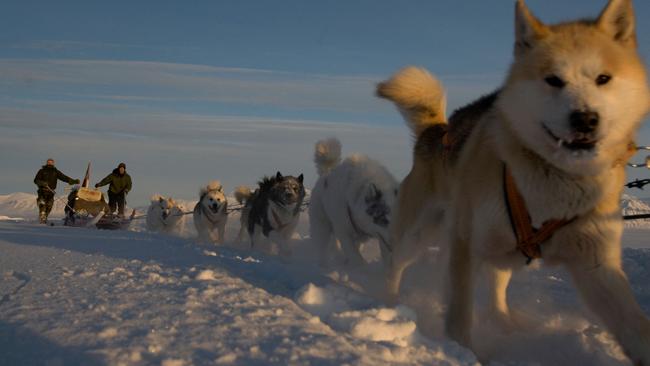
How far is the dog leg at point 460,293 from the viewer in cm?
277

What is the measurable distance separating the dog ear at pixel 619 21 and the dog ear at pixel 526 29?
220 mm

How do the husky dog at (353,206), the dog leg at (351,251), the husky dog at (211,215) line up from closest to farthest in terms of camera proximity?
the husky dog at (353,206), the dog leg at (351,251), the husky dog at (211,215)

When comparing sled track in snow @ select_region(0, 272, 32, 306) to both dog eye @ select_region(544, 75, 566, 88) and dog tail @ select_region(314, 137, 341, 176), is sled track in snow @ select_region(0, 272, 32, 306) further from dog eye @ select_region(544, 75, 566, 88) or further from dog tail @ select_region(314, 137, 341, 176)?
dog tail @ select_region(314, 137, 341, 176)

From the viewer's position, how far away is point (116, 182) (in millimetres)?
13625

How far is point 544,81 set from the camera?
231cm

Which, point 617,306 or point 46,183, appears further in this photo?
point 46,183

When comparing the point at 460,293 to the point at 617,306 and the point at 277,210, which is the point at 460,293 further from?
the point at 277,210

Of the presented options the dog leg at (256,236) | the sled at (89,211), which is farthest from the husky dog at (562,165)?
→ the sled at (89,211)

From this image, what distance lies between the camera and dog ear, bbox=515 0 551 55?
2480mm

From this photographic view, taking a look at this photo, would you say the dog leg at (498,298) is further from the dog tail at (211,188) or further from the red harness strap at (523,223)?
the dog tail at (211,188)

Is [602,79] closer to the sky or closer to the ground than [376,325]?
closer to the sky

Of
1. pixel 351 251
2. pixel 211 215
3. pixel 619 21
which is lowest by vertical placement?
pixel 351 251

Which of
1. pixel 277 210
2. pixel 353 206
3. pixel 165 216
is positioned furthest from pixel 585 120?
pixel 165 216

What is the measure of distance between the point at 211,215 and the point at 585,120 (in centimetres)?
895
